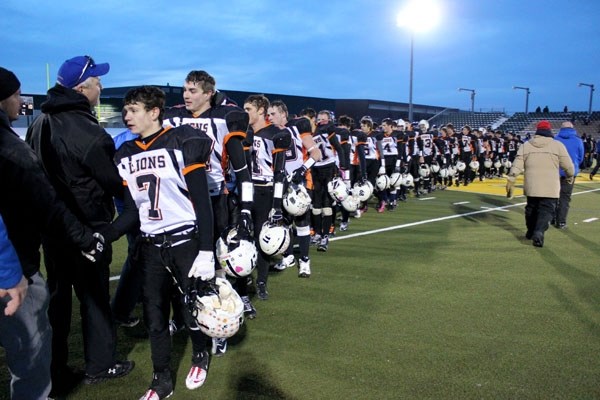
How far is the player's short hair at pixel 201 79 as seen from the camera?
4.16m

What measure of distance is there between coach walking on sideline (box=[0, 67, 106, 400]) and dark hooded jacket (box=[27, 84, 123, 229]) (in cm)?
76

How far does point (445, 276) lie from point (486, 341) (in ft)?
6.71

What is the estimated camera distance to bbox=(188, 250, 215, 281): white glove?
311cm

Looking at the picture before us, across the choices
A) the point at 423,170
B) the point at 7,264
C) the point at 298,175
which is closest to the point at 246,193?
the point at 7,264

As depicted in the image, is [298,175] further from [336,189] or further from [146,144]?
[146,144]

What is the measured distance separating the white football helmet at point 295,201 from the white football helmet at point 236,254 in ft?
7.01

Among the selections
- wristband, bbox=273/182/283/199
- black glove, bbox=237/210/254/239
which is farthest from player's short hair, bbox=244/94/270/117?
black glove, bbox=237/210/254/239

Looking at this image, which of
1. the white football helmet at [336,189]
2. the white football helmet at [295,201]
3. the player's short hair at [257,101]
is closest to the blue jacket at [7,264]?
the player's short hair at [257,101]

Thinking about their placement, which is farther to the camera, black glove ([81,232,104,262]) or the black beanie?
black glove ([81,232,104,262])

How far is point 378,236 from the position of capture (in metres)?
8.97

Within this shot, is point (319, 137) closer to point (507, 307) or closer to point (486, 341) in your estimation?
point (507, 307)

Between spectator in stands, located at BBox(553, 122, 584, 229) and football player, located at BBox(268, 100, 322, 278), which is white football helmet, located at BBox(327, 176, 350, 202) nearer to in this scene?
football player, located at BBox(268, 100, 322, 278)

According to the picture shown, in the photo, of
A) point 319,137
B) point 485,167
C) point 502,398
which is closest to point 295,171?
point 319,137

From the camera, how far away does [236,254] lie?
3928 millimetres
